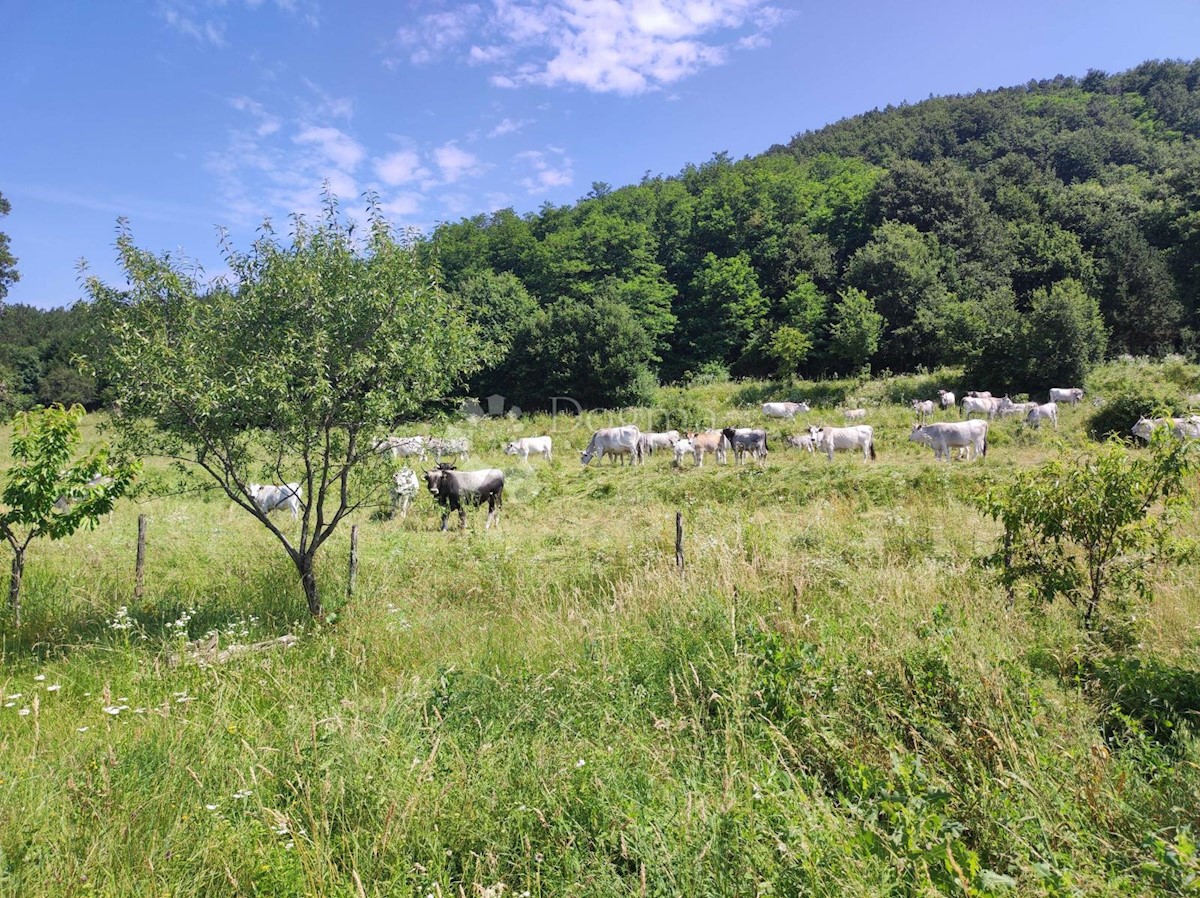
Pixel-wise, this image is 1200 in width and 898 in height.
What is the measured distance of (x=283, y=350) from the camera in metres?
7.10

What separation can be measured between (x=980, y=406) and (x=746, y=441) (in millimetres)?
12899

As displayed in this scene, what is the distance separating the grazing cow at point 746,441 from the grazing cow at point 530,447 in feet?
25.7

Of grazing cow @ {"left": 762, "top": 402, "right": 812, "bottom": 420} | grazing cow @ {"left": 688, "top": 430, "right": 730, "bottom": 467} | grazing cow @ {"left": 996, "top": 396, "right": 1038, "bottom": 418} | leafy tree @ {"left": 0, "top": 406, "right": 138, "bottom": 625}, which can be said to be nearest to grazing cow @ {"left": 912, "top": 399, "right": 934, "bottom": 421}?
grazing cow @ {"left": 996, "top": 396, "right": 1038, "bottom": 418}

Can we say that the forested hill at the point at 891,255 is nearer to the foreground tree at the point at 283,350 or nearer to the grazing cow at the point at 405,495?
the grazing cow at the point at 405,495

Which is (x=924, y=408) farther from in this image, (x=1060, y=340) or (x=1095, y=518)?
(x=1095, y=518)

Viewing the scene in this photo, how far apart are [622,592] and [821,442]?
18.3 m

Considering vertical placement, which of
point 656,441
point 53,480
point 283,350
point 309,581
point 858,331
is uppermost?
point 858,331

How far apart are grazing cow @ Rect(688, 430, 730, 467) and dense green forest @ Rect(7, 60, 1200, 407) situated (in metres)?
18.2

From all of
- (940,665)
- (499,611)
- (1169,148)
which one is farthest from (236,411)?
(1169,148)

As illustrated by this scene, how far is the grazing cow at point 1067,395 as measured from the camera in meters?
29.7

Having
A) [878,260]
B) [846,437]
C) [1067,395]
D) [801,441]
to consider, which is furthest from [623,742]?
[878,260]

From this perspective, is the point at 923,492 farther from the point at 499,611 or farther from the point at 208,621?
the point at 208,621

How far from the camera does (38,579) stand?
360 inches

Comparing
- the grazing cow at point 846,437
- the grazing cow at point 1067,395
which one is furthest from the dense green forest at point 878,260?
the grazing cow at point 846,437
